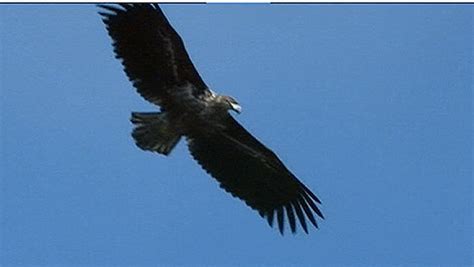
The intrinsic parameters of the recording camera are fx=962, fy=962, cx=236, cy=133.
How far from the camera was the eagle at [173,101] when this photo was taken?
657cm

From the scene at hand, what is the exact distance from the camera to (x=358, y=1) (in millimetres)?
5047

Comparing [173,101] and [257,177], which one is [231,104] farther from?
[257,177]

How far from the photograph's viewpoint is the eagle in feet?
21.6

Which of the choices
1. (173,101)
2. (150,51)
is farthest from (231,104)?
(150,51)

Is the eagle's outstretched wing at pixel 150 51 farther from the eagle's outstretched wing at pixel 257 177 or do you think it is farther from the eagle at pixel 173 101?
the eagle's outstretched wing at pixel 257 177

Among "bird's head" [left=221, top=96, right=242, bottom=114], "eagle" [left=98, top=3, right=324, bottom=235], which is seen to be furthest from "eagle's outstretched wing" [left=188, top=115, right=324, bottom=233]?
"bird's head" [left=221, top=96, right=242, bottom=114]

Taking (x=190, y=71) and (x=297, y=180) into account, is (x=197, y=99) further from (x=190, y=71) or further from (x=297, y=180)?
(x=297, y=180)

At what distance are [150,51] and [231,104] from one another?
2.20 feet

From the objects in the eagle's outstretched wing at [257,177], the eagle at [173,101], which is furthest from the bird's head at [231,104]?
the eagle's outstretched wing at [257,177]

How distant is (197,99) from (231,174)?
2.77ft

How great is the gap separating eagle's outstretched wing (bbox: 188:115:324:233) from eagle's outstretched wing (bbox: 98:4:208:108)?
0.61 metres

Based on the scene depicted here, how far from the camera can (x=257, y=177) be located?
24.0 feet

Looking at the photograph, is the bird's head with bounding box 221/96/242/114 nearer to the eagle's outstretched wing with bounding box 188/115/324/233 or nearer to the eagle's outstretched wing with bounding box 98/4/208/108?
the eagle's outstretched wing with bounding box 98/4/208/108

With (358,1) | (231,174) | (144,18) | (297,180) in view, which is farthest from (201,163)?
(358,1)
